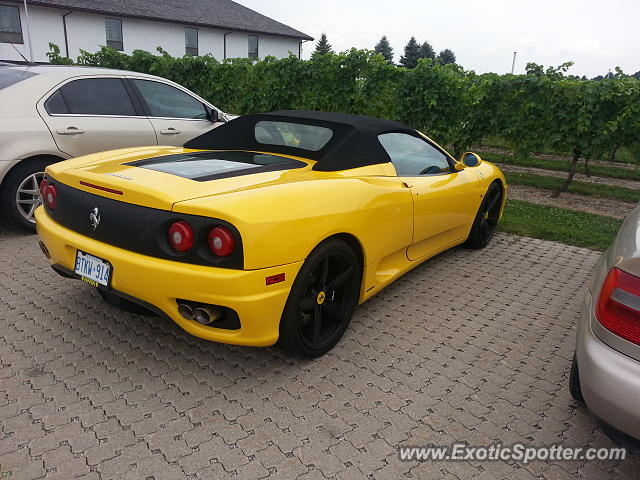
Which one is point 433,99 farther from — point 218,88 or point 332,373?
point 332,373

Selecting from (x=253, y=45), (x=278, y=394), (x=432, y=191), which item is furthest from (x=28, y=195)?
(x=253, y=45)

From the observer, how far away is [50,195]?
2.95 meters

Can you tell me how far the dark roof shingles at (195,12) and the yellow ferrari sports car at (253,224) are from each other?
95.6 feet

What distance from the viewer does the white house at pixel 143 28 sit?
26297 mm

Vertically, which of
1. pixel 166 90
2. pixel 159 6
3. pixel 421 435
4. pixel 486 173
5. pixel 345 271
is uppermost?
pixel 159 6

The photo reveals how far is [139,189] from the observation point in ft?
7.98

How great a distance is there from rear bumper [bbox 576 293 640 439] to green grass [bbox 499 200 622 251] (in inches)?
156

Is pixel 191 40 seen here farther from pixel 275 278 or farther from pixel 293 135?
pixel 275 278

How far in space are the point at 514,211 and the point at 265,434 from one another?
18.1 ft

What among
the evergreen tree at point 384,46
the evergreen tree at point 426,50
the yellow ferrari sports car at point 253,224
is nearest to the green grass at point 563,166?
the yellow ferrari sports car at point 253,224

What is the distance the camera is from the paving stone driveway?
212 cm

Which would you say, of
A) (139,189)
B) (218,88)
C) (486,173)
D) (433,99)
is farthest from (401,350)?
(218,88)

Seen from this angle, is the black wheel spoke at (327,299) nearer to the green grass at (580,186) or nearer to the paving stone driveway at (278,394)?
the paving stone driveway at (278,394)

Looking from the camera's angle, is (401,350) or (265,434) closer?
(265,434)
